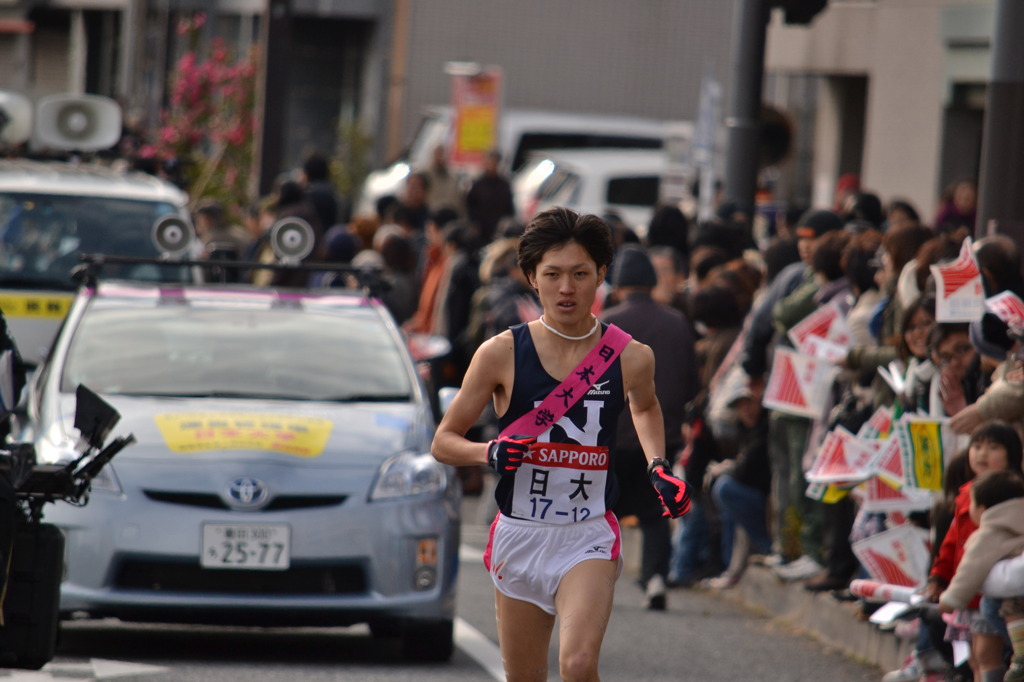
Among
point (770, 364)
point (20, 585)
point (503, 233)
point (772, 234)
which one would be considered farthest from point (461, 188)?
point (20, 585)

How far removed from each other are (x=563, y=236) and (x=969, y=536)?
2.48m

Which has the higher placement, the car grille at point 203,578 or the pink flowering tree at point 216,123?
the pink flowering tree at point 216,123

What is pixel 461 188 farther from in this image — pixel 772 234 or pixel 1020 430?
pixel 1020 430

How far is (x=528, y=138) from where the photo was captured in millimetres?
26547

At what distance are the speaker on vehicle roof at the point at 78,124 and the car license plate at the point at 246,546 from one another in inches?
294

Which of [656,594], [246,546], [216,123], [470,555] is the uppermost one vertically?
[216,123]

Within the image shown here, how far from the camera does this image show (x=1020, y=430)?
7.54 meters

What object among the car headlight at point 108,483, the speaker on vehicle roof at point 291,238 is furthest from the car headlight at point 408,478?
the speaker on vehicle roof at point 291,238

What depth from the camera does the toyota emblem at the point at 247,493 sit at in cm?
783

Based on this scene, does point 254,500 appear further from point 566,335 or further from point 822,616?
point 822,616

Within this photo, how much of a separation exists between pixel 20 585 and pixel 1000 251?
14.0 feet

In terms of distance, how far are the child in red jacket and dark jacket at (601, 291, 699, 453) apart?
278cm

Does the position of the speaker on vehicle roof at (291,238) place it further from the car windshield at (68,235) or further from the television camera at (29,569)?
the television camera at (29,569)

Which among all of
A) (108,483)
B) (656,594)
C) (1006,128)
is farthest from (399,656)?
(1006,128)
